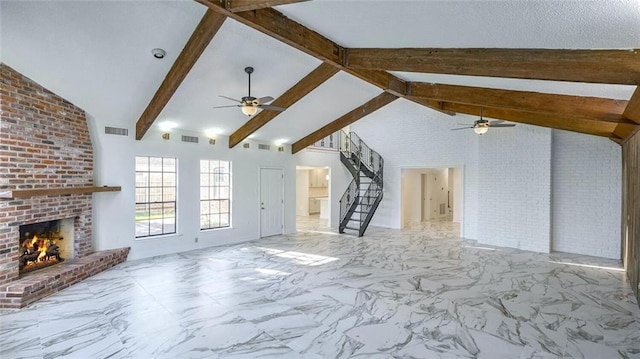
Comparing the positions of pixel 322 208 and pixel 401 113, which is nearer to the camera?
pixel 401 113

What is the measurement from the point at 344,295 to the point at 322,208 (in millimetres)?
8994

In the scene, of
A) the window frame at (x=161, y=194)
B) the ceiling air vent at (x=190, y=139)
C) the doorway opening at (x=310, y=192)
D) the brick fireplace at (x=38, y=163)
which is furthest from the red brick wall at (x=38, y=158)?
the doorway opening at (x=310, y=192)

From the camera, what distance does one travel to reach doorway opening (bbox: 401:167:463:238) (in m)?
11.3

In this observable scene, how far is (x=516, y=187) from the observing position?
812 cm

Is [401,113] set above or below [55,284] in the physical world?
above

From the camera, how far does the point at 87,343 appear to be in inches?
132

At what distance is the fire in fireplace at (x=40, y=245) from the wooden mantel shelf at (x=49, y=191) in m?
0.78

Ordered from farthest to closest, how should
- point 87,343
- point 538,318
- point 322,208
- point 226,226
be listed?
point 322,208, point 226,226, point 538,318, point 87,343

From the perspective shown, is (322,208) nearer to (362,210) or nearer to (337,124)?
(362,210)

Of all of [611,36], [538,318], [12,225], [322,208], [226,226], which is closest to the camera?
[611,36]

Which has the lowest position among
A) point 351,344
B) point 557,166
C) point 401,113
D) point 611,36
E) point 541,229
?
point 351,344

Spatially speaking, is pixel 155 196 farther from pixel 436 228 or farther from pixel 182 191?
pixel 436 228

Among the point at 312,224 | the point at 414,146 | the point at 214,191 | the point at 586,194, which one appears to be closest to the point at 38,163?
the point at 214,191

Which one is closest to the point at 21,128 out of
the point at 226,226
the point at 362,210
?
the point at 226,226
